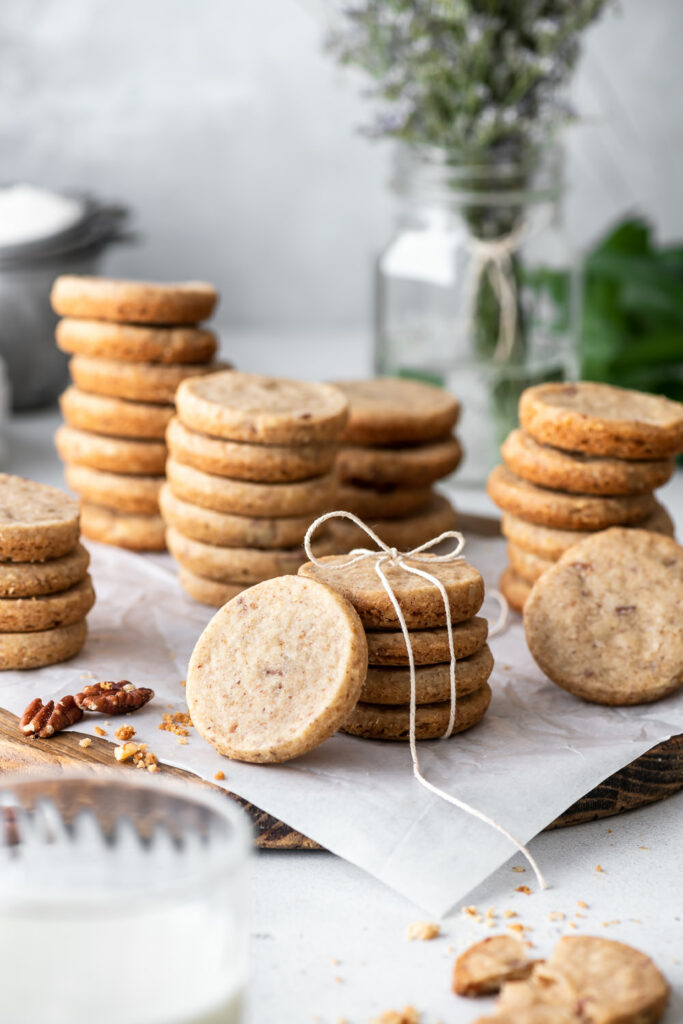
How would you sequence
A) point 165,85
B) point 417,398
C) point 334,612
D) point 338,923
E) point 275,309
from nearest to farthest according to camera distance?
point 338,923
point 334,612
point 417,398
point 165,85
point 275,309

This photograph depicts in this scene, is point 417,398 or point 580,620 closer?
point 580,620

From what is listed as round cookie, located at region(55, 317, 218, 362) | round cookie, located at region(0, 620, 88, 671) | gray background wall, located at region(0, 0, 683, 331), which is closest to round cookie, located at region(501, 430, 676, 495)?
round cookie, located at region(55, 317, 218, 362)

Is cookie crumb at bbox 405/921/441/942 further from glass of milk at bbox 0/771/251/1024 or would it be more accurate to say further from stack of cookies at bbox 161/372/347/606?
stack of cookies at bbox 161/372/347/606

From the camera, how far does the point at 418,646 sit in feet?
6.06

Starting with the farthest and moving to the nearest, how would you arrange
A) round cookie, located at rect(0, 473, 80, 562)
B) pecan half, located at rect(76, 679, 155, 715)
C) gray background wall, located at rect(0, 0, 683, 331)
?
gray background wall, located at rect(0, 0, 683, 331) → round cookie, located at rect(0, 473, 80, 562) → pecan half, located at rect(76, 679, 155, 715)

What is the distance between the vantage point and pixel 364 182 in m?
4.78

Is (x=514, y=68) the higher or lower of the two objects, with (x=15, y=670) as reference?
higher

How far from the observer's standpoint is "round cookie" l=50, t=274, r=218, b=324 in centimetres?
260

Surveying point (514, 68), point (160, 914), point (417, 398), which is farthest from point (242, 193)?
point (160, 914)

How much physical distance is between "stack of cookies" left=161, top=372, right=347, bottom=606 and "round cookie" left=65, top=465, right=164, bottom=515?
0.27 m

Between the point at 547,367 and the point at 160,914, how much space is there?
2.55m

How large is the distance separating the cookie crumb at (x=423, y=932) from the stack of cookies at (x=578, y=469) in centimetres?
90

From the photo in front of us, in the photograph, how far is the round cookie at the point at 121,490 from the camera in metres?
2.72

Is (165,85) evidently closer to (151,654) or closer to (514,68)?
(514,68)
